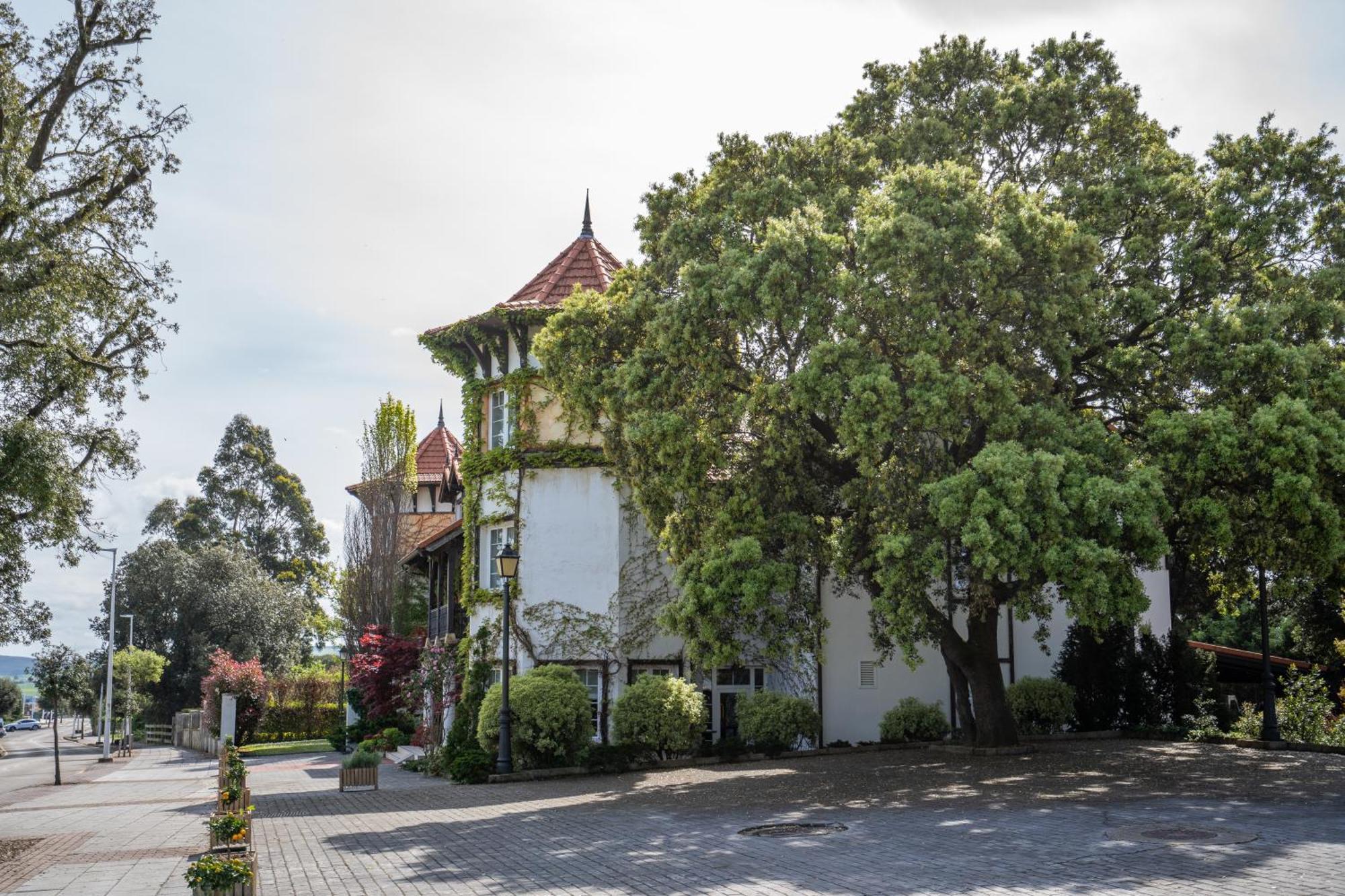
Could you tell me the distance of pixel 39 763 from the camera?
42750 mm

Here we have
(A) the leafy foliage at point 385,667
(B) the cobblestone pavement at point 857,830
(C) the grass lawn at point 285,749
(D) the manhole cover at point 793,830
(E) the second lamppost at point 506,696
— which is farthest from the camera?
(C) the grass lawn at point 285,749

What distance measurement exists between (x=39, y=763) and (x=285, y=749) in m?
11.8

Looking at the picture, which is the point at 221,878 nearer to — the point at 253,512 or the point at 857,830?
the point at 857,830

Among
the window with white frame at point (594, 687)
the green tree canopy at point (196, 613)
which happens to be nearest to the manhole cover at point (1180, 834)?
the window with white frame at point (594, 687)

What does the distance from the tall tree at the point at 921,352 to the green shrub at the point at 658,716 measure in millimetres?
2665

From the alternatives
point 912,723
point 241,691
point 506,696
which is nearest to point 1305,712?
point 912,723

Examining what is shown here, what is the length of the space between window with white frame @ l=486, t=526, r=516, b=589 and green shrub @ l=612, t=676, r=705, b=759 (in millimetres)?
4254

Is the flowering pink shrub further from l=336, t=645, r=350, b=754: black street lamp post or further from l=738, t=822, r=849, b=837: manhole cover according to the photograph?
l=738, t=822, r=849, b=837: manhole cover

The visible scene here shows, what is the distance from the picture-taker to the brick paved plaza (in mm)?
9672

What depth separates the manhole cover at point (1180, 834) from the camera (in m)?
10.7

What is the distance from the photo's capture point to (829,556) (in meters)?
19.5

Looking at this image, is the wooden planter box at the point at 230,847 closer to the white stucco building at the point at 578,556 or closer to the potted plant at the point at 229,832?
the potted plant at the point at 229,832

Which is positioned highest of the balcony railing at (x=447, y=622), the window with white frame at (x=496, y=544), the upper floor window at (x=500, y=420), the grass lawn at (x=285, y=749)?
the upper floor window at (x=500, y=420)

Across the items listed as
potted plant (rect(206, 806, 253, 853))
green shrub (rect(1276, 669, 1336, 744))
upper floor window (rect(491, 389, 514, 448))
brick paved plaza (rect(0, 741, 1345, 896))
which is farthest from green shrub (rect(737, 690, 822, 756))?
potted plant (rect(206, 806, 253, 853))
